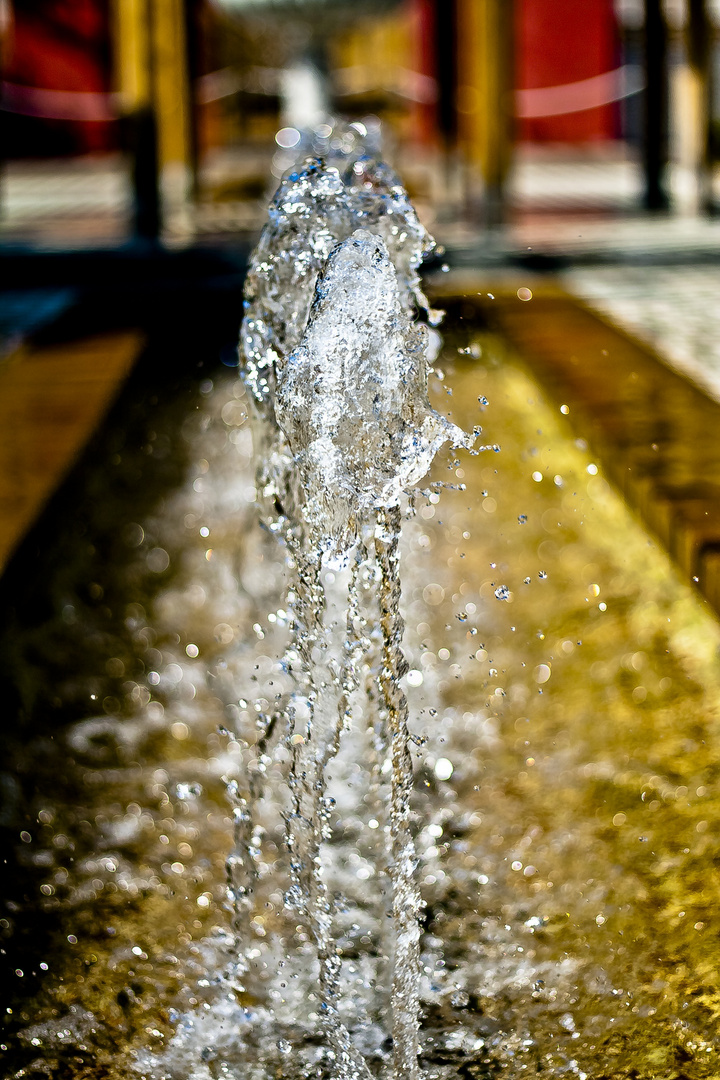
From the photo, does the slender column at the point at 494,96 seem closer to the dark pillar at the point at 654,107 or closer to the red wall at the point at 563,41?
the dark pillar at the point at 654,107

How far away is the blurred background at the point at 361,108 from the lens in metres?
6.81

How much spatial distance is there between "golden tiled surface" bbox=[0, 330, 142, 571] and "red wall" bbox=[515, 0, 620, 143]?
8.60m

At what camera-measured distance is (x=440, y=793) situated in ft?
8.19

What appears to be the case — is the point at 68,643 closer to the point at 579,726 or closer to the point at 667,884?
the point at 579,726

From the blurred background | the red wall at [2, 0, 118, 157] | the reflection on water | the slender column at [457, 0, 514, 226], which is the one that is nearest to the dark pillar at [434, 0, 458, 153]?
the blurred background

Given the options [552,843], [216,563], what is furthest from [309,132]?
[552,843]

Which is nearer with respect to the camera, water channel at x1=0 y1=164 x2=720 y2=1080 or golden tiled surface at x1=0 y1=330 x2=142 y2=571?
water channel at x1=0 y1=164 x2=720 y2=1080

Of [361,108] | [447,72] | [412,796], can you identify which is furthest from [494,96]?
[412,796]

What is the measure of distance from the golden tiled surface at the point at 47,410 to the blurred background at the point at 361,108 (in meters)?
2.66

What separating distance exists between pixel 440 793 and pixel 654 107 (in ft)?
20.4

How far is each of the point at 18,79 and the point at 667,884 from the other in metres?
11.2

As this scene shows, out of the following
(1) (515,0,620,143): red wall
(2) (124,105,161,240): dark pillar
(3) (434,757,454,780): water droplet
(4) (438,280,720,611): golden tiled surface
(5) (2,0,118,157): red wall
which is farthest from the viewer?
(1) (515,0,620,143): red wall

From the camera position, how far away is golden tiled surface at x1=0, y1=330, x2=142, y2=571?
2955 millimetres

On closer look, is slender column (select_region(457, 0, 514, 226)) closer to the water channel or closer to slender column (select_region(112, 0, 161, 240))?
slender column (select_region(112, 0, 161, 240))
